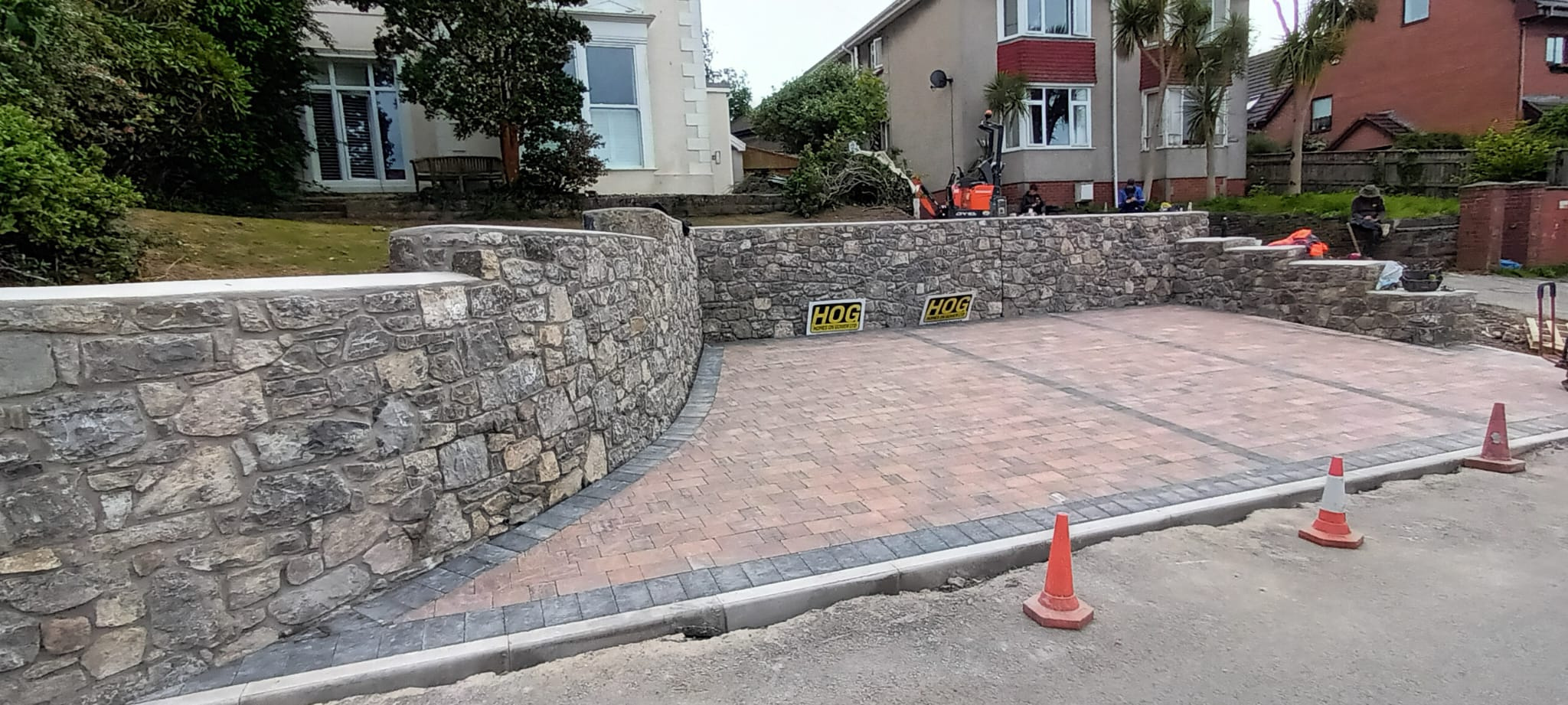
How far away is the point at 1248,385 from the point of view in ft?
25.1

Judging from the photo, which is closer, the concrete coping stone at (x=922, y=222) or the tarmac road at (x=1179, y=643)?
the tarmac road at (x=1179, y=643)

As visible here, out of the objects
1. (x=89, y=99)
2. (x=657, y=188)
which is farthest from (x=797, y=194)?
(x=89, y=99)

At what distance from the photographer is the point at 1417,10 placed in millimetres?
24500

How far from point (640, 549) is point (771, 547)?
2.38ft

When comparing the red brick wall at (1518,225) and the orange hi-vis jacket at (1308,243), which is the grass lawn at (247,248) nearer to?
the orange hi-vis jacket at (1308,243)

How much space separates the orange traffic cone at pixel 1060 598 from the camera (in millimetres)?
3502

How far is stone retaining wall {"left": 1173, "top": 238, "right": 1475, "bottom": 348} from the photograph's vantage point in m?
9.53

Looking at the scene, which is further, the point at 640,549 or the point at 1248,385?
the point at 1248,385

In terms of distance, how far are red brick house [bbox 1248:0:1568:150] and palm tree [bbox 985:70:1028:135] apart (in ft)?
23.7

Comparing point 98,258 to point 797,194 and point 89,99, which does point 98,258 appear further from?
point 797,194

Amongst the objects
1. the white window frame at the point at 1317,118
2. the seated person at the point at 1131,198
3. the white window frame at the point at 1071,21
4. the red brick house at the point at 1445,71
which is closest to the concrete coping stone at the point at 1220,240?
the seated person at the point at 1131,198

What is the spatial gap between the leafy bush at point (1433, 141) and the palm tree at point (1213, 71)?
18.7ft

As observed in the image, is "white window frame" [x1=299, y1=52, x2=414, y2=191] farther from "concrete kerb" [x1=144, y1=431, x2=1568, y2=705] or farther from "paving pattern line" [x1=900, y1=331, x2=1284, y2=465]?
"concrete kerb" [x1=144, y1=431, x2=1568, y2=705]

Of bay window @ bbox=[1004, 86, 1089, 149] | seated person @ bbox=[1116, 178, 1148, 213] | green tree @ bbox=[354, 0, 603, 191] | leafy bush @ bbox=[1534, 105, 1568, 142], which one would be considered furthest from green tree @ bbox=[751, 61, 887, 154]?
leafy bush @ bbox=[1534, 105, 1568, 142]
